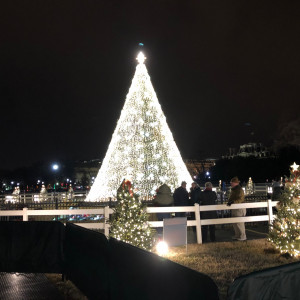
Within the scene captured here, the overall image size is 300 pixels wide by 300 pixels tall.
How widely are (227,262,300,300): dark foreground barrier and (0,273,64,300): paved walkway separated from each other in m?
4.84

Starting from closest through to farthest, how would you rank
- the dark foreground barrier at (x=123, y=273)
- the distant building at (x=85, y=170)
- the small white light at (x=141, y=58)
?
1. the dark foreground barrier at (x=123, y=273)
2. the small white light at (x=141, y=58)
3. the distant building at (x=85, y=170)

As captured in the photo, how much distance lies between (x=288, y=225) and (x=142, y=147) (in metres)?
13.1

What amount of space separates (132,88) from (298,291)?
19599mm

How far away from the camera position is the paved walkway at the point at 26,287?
24.2 feet

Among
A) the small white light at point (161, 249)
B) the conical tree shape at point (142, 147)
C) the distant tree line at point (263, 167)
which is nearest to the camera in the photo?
the small white light at point (161, 249)

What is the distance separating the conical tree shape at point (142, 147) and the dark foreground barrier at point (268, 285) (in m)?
18.8

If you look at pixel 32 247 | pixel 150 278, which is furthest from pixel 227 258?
pixel 150 278

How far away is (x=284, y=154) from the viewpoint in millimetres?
76375

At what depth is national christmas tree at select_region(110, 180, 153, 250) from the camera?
10133 millimetres

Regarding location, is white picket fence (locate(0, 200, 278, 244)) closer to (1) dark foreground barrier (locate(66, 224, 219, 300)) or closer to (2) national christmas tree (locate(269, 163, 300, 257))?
(2) national christmas tree (locate(269, 163, 300, 257))

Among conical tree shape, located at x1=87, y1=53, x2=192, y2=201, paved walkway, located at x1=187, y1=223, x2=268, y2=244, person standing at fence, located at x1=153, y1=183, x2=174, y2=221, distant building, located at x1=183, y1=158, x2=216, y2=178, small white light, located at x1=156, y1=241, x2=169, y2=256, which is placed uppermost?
distant building, located at x1=183, y1=158, x2=216, y2=178

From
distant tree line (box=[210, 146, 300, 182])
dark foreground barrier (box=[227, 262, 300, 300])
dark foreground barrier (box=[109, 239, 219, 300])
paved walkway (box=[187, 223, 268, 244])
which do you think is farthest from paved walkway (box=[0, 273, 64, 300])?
distant tree line (box=[210, 146, 300, 182])

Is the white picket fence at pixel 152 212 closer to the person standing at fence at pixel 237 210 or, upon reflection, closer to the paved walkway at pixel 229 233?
the person standing at fence at pixel 237 210

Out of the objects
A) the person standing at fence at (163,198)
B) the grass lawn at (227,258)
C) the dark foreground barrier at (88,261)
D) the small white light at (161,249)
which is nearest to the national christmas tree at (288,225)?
the grass lawn at (227,258)
